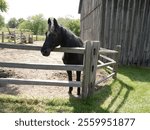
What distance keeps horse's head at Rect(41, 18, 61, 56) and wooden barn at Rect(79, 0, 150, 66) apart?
7172mm

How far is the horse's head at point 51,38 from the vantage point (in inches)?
214

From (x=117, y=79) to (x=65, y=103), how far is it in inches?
150

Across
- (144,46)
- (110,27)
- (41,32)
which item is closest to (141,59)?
(144,46)

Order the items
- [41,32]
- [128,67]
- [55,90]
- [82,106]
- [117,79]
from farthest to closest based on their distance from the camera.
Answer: [41,32], [128,67], [117,79], [55,90], [82,106]

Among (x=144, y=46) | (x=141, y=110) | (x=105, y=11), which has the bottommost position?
(x=141, y=110)

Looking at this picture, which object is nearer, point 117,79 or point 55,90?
point 55,90

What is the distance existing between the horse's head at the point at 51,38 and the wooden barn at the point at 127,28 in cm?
717

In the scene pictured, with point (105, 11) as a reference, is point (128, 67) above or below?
below

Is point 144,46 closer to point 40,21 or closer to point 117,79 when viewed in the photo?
point 117,79

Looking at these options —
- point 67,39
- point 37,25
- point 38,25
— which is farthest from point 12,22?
point 67,39

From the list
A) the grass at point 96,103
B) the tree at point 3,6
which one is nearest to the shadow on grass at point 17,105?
the grass at point 96,103

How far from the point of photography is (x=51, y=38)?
18.4 ft

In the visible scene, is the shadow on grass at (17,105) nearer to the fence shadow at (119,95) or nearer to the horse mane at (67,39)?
the horse mane at (67,39)

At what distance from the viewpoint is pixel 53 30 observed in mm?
5688
